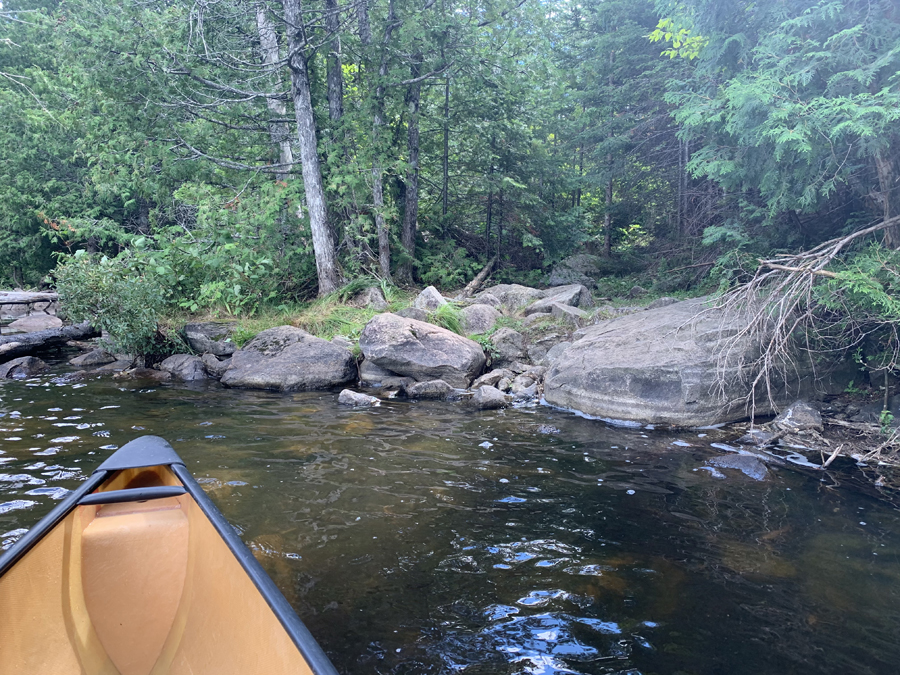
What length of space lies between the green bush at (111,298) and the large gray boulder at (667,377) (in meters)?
6.80

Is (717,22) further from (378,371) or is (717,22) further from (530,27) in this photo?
(378,371)

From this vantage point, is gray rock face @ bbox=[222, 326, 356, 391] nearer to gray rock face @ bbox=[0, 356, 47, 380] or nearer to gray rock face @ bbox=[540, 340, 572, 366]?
gray rock face @ bbox=[540, 340, 572, 366]

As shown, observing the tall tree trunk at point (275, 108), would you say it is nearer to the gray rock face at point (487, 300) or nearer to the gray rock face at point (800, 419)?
the gray rock face at point (487, 300)

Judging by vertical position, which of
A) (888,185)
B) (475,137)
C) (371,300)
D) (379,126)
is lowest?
(371,300)

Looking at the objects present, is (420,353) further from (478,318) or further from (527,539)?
(527,539)

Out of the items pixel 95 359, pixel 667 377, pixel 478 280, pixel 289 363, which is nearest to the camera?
pixel 667 377

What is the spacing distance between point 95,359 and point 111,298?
171 centimetres

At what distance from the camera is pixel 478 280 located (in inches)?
532

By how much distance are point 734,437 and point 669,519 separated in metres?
2.46

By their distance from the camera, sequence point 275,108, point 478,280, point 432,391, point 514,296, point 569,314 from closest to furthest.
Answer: point 432,391, point 569,314, point 514,296, point 275,108, point 478,280

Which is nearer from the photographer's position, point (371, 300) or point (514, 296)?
point (371, 300)

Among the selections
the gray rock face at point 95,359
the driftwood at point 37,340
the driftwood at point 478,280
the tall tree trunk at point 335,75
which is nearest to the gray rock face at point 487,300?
the driftwood at point 478,280

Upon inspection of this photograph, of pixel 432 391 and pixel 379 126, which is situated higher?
pixel 379 126

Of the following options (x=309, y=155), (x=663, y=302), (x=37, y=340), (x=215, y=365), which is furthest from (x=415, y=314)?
(x=37, y=340)
